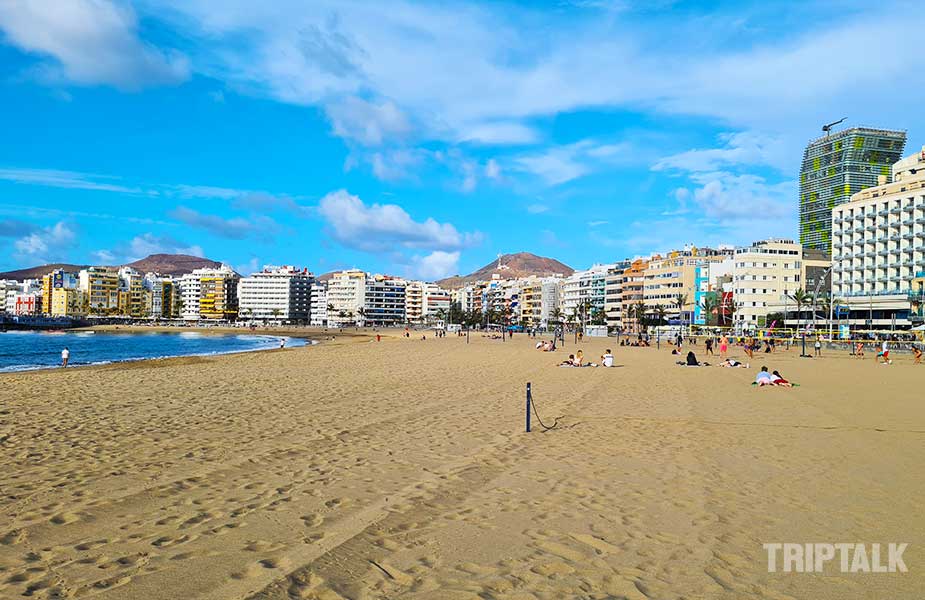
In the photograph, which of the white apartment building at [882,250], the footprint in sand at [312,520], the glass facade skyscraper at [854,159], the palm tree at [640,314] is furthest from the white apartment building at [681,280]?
the footprint in sand at [312,520]

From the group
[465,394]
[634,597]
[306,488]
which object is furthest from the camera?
[465,394]

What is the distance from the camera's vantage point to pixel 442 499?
24.0 ft

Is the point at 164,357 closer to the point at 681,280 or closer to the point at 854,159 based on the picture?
the point at 681,280

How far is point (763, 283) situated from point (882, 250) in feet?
67.6

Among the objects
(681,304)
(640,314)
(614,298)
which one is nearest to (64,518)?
(681,304)

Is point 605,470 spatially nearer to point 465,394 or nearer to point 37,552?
point 37,552

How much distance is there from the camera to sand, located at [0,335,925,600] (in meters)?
5.07

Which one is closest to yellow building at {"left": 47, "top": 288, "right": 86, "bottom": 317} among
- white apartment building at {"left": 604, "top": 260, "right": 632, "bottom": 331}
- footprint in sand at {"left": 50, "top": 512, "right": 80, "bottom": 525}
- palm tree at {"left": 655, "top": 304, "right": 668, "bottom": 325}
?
white apartment building at {"left": 604, "top": 260, "right": 632, "bottom": 331}

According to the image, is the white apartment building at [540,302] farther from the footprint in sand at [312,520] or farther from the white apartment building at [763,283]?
the footprint in sand at [312,520]

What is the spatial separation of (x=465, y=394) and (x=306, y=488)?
35.0ft


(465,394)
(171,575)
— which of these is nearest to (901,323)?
(465,394)

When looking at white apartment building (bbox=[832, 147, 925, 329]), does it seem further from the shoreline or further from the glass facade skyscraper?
the glass facade skyscraper

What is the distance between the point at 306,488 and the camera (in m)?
7.71

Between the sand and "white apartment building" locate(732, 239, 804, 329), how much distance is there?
96.5m
